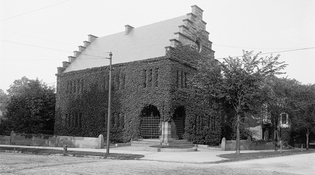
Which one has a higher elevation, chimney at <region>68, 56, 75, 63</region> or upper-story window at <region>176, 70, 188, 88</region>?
chimney at <region>68, 56, 75, 63</region>

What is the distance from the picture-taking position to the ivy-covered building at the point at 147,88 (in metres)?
32.1

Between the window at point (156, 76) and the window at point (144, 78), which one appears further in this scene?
the window at point (144, 78)

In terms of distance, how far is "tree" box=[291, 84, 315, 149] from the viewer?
43156 millimetres

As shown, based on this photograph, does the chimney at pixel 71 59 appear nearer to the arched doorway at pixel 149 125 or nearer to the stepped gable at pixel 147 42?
the stepped gable at pixel 147 42

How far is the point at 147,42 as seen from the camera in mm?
36344

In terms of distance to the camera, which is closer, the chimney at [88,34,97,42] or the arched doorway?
the arched doorway

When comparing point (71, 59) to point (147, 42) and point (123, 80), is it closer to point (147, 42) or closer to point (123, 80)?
point (123, 80)

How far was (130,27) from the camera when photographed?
41.2 m

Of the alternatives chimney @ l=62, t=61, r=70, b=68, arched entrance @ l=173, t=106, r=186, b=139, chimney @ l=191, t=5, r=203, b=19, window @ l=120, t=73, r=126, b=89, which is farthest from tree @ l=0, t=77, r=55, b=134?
chimney @ l=191, t=5, r=203, b=19

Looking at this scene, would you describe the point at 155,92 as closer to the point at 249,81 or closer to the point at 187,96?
the point at 187,96

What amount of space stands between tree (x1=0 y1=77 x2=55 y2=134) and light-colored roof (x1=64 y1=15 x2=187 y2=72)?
487cm

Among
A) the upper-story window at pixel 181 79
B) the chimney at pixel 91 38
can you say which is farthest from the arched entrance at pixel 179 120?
the chimney at pixel 91 38

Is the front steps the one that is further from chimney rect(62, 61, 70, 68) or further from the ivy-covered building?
chimney rect(62, 61, 70, 68)

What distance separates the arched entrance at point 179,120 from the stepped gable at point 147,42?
634 cm
